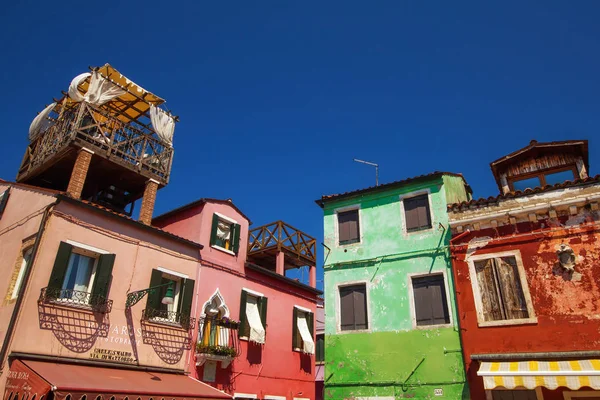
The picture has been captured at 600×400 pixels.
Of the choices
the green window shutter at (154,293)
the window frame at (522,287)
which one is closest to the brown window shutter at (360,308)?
the window frame at (522,287)

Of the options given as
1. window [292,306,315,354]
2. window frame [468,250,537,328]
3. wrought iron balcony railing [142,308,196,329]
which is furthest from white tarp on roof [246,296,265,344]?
window frame [468,250,537,328]

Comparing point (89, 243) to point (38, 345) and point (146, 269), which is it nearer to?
point (146, 269)

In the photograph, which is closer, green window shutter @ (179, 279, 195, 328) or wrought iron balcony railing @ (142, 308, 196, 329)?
wrought iron balcony railing @ (142, 308, 196, 329)

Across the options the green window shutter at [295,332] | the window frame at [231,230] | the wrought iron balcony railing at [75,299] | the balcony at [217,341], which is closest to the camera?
the wrought iron balcony railing at [75,299]

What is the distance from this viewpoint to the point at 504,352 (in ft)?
35.9

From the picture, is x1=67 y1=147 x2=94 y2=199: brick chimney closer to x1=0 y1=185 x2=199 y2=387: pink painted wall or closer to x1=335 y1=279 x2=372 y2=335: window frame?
x1=0 y1=185 x2=199 y2=387: pink painted wall

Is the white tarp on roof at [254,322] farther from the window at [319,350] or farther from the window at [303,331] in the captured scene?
the window at [319,350]

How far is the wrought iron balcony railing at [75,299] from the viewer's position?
11.1 meters

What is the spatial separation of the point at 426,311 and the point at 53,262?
10.7 meters

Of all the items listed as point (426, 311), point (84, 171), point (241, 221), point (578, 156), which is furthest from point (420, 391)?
point (84, 171)

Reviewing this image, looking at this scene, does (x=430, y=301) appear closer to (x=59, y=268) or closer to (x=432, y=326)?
(x=432, y=326)

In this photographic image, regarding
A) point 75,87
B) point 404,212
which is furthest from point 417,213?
point 75,87

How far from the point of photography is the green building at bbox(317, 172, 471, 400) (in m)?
11.9

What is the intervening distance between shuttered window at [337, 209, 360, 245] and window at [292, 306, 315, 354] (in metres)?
6.10
